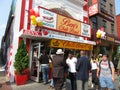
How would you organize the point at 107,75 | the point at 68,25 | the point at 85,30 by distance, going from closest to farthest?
the point at 107,75
the point at 68,25
the point at 85,30

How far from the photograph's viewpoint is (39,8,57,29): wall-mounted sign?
9.68 m

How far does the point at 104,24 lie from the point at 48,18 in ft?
34.9

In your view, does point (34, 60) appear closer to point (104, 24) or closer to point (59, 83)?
point (59, 83)

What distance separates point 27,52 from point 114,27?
556 inches

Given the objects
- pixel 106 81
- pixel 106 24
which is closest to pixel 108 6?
pixel 106 24

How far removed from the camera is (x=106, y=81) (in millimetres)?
5875

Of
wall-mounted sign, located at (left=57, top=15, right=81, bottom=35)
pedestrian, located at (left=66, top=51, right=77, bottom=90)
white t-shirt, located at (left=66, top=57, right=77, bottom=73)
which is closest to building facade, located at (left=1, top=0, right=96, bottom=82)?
wall-mounted sign, located at (left=57, top=15, right=81, bottom=35)

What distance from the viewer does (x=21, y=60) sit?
28.9 feet

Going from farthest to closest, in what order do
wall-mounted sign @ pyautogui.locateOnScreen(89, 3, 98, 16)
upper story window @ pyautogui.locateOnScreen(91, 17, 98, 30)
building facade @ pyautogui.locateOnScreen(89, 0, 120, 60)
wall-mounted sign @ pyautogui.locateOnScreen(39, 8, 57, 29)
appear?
1. upper story window @ pyautogui.locateOnScreen(91, 17, 98, 30)
2. building facade @ pyautogui.locateOnScreen(89, 0, 120, 60)
3. wall-mounted sign @ pyautogui.locateOnScreen(89, 3, 98, 16)
4. wall-mounted sign @ pyautogui.locateOnScreen(39, 8, 57, 29)

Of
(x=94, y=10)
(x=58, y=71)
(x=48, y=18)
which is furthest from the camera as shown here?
(x=94, y=10)

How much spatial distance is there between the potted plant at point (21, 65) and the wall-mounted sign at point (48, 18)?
185cm

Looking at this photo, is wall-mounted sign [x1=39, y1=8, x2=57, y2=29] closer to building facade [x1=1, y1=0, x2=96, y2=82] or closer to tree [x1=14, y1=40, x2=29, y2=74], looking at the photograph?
building facade [x1=1, y1=0, x2=96, y2=82]

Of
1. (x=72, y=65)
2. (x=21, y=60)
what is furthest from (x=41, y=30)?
(x=72, y=65)

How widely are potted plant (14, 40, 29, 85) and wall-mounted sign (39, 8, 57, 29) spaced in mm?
1852
